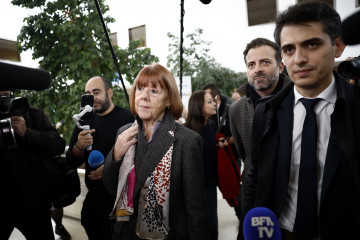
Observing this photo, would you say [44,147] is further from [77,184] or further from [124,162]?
[124,162]

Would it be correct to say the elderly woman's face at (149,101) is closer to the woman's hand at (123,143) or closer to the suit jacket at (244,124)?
the woman's hand at (123,143)

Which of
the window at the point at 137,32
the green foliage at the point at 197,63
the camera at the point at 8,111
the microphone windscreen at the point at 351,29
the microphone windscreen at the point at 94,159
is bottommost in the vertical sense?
the microphone windscreen at the point at 94,159

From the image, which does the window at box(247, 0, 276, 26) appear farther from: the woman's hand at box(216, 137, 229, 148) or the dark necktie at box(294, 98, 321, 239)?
the dark necktie at box(294, 98, 321, 239)

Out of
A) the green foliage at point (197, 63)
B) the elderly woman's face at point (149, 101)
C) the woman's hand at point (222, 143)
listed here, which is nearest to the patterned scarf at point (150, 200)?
the elderly woman's face at point (149, 101)

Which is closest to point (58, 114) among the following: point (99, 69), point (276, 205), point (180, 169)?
point (99, 69)

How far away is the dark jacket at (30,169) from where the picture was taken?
149 centimetres

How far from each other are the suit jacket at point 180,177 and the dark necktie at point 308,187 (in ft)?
1.68

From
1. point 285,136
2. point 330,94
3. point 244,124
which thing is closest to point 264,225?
point 285,136

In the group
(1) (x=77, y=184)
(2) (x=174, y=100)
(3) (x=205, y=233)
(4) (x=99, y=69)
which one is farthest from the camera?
(4) (x=99, y=69)

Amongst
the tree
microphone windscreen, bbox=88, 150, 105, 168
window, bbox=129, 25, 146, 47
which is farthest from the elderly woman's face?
window, bbox=129, 25, 146, 47

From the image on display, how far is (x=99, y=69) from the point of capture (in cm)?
342

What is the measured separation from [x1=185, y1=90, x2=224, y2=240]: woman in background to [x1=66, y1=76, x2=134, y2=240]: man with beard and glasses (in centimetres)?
65

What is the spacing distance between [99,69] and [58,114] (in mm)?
921

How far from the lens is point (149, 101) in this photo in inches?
53.4
